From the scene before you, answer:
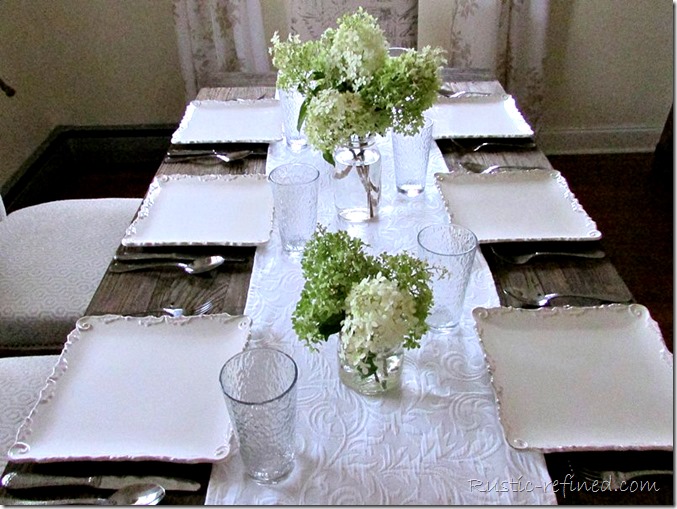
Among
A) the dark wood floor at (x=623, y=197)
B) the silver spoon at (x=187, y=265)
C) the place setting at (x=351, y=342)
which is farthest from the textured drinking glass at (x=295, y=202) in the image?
the dark wood floor at (x=623, y=197)

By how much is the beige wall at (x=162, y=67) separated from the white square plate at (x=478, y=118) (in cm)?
109

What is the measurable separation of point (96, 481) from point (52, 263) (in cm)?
85

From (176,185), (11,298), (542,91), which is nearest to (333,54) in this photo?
(176,185)

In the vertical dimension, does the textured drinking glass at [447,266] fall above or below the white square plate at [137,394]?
above

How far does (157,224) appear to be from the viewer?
117 cm

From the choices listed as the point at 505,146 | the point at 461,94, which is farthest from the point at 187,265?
the point at 461,94

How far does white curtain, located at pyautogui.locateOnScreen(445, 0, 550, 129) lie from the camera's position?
2336mm

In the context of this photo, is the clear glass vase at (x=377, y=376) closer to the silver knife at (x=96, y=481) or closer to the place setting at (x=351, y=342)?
the place setting at (x=351, y=342)

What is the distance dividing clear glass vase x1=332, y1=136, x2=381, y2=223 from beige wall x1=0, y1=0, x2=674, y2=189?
159 centimetres

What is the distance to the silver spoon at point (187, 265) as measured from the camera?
41.2 inches

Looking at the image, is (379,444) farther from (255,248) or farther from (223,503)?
(255,248)

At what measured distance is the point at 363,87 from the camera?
1.02 m

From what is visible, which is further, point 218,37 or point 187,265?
point 218,37

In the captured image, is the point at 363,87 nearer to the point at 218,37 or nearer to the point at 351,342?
the point at 351,342
